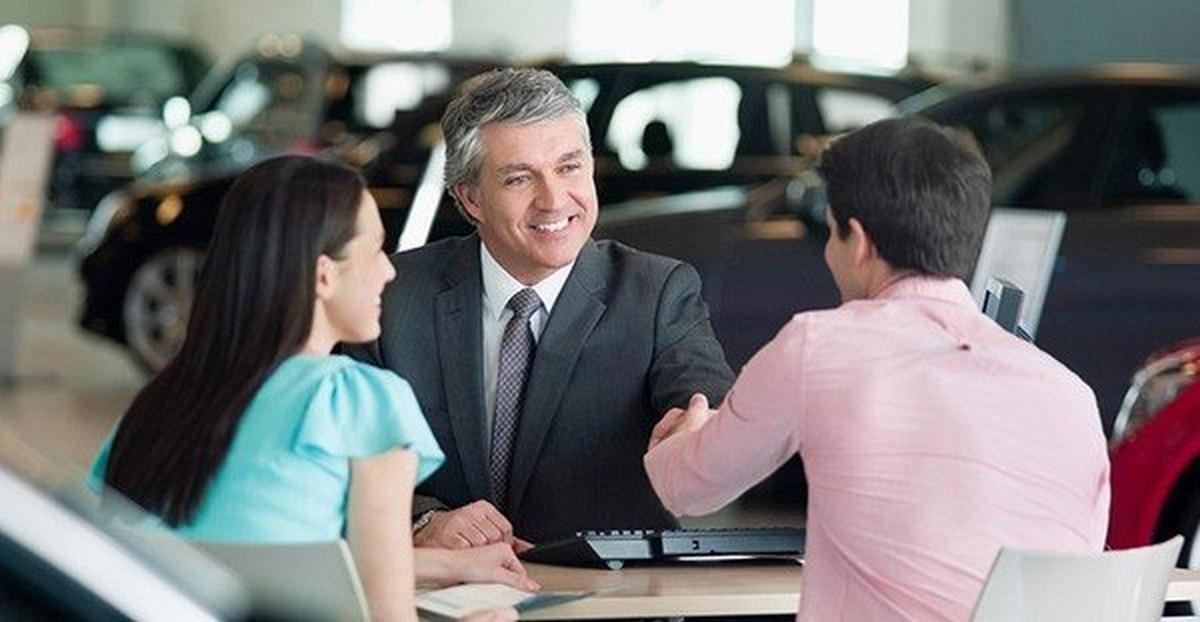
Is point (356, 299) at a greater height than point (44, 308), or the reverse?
point (356, 299)

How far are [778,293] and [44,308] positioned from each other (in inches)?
338

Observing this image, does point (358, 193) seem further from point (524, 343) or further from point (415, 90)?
point (415, 90)

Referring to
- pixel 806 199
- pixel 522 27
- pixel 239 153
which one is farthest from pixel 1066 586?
pixel 522 27

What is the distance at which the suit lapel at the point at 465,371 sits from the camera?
4281 mm

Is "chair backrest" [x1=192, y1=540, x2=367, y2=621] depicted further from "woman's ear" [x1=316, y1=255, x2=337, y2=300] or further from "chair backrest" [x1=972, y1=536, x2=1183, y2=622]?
"chair backrest" [x1=972, y1=536, x2=1183, y2=622]

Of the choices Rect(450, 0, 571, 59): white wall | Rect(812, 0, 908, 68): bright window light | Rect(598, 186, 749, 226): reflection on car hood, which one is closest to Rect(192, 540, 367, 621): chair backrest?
Rect(598, 186, 749, 226): reflection on car hood

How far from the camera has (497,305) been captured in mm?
4371

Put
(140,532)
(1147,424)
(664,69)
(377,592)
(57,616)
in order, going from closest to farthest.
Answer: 1. (57,616)
2. (140,532)
3. (377,592)
4. (1147,424)
5. (664,69)

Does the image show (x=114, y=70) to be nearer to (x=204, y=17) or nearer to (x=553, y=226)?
(x=204, y=17)

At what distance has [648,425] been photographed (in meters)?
4.37

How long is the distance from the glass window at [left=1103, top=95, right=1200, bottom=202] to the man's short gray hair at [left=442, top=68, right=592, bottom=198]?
15.6ft

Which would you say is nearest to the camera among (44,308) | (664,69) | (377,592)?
(377,592)

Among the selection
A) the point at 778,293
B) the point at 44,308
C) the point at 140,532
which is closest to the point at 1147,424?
the point at 778,293

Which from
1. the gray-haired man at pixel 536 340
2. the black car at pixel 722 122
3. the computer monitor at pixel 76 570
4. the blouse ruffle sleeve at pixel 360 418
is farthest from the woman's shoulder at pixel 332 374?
the black car at pixel 722 122
